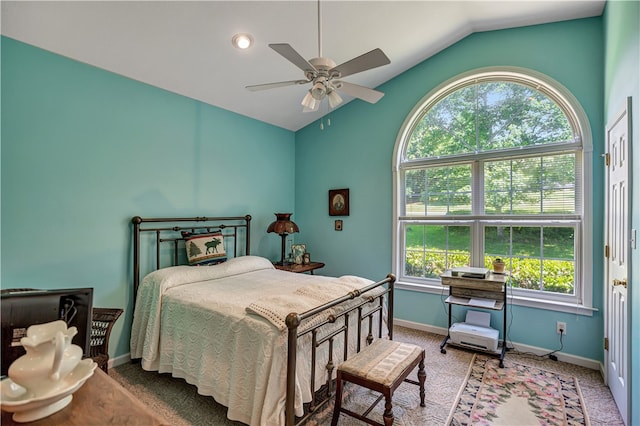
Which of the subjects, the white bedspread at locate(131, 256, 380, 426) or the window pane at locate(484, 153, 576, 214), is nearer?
the white bedspread at locate(131, 256, 380, 426)

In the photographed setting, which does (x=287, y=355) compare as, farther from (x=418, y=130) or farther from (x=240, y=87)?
(x=418, y=130)

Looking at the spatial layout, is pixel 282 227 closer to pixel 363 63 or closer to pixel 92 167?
pixel 92 167

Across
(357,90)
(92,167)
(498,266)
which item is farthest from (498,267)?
(92,167)

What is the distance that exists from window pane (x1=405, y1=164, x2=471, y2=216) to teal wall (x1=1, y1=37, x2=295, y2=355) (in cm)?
229

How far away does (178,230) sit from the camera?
3.24 m

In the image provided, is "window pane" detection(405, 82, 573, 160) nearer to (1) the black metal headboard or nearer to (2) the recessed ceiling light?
(2) the recessed ceiling light

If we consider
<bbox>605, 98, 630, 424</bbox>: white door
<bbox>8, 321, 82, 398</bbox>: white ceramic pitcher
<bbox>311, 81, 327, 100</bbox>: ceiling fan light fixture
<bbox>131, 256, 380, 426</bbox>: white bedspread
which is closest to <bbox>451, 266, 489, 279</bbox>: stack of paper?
<bbox>605, 98, 630, 424</bbox>: white door

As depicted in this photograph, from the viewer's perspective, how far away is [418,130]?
148 inches

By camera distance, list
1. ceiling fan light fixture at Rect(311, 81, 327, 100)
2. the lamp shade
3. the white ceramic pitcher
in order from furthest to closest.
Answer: the lamp shade < ceiling fan light fixture at Rect(311, 81, 327, 100) < the white ceramic pitcher

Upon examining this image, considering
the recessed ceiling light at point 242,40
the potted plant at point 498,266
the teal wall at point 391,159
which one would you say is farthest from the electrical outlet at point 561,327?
the recessed ceiling light at point 242,40

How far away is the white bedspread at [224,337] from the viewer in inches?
68.9

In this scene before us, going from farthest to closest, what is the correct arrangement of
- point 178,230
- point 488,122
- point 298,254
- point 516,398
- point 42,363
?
point 298,254
point 488,122
point 178,230
point 516,398
point 42,363

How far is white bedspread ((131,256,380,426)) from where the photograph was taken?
175cm

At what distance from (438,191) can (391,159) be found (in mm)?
684
